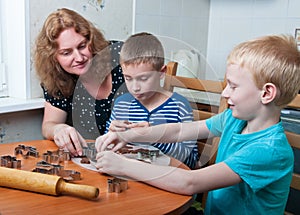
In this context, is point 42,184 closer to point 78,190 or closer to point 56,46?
point 78,190

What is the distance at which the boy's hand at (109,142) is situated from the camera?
33.5 inches

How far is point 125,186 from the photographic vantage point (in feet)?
2.46

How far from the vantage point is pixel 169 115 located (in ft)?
2.92

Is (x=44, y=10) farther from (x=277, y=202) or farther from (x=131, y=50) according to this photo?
(x=277, y=202)

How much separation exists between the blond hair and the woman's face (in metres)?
0.41

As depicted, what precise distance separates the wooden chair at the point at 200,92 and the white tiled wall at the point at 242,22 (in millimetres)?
1070

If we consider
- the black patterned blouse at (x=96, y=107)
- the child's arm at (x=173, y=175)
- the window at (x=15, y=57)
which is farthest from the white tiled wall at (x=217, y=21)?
the child's arm at (x=173, y=175)

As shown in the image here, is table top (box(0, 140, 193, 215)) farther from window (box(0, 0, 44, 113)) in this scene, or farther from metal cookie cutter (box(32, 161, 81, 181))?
window (box(0, 0, 44, 113))

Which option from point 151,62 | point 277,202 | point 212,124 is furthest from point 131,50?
point 277,202

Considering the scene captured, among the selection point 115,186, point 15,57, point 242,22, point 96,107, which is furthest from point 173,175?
point 242,22

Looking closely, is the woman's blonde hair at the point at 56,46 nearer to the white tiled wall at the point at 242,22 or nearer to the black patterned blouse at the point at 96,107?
the black patterned blouse at the point at 96,107

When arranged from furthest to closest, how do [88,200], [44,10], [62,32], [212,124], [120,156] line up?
[44,10] < [62,32] < [212,124] < [120,156] < [88,200]

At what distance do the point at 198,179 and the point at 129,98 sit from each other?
249 millimetres

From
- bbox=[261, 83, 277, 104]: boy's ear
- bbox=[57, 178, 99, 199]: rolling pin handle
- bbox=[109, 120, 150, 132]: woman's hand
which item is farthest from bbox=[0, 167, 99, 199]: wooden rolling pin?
bbox=[261, 83, 277, 104]: boy's ear
